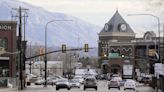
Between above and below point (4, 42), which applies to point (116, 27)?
above

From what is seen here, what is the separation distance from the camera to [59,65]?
→ 611 ft

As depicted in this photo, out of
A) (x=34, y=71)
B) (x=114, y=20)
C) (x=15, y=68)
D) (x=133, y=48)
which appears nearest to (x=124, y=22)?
(x=114, y=20)

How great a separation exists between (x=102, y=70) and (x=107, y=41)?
10932mm

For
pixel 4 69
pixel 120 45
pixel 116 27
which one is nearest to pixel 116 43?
pixel 120 45

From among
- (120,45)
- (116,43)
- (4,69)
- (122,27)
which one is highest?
(122,27)

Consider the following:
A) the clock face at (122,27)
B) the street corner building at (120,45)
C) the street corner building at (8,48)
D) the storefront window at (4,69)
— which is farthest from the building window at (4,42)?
the clock face at (122,27)

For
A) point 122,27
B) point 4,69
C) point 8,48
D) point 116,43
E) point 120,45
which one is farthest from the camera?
point 122,27

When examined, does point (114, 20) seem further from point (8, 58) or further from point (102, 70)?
point (8, 58)

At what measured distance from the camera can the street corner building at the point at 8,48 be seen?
100 metres

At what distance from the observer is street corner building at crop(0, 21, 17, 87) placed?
100 meters

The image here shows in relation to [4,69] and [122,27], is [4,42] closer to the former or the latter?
[4,69]

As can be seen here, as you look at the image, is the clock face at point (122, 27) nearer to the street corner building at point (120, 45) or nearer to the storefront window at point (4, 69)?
the street corner building at point (120, 45)

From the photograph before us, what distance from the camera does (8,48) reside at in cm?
10175

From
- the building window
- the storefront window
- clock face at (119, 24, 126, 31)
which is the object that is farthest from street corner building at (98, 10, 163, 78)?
the storefront window
